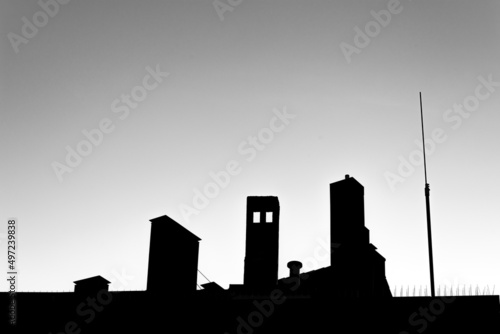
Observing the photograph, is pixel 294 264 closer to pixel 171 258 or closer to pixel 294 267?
pixel 294 267

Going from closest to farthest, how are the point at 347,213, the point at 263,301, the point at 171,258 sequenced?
the point at 263,301
the point at 347,213
the point at 171,258

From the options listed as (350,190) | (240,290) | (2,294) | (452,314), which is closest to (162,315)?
(240,290)

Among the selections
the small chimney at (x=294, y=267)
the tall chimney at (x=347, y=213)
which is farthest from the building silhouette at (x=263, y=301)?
the small chimney at (x=294, y=267)

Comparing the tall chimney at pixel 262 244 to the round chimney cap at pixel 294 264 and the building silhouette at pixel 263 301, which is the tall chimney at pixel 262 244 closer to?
the building silhouette at pixel 263 301

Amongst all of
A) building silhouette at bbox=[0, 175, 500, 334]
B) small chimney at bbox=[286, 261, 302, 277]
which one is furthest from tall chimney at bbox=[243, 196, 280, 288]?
small chimney at bbox=[286, 261, 302, 277]

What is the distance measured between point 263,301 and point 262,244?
228cm

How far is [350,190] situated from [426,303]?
4441mm

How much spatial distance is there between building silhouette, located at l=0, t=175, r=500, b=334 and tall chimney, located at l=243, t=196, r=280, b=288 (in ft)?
0.11

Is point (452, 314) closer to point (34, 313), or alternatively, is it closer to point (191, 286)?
point (191, 286)

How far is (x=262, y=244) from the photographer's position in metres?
18.5

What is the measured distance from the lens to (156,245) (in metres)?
19.9

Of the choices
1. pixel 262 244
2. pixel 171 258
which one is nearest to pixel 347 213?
pixel 262 244

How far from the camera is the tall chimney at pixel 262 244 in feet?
59.2

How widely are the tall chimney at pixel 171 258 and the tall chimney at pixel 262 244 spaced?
267 centimetres
